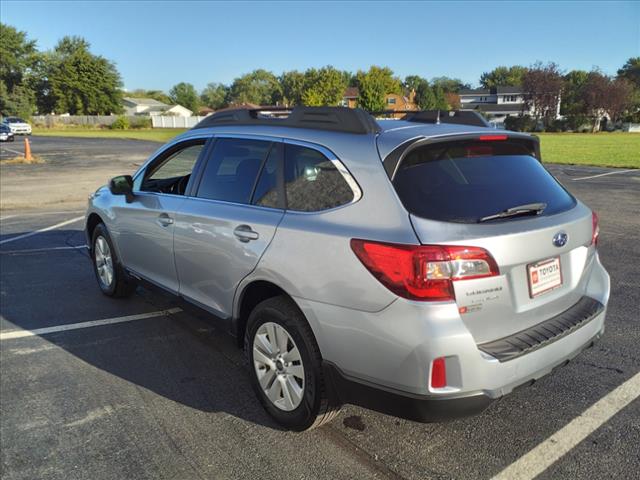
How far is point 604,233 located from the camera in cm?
809

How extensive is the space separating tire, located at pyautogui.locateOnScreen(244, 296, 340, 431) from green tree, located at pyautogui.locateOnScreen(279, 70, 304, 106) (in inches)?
3535

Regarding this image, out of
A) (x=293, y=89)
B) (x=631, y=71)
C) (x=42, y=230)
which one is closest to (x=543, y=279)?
(x=42, y=230)

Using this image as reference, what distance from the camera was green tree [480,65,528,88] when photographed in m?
146

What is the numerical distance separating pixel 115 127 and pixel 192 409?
7656 centimetres

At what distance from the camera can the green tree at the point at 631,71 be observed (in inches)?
4213

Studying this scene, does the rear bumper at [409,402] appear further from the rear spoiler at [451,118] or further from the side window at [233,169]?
the rear spoiler at [451,118]

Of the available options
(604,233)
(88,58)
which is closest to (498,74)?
(88,58)

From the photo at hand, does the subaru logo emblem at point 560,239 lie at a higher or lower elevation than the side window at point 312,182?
lower

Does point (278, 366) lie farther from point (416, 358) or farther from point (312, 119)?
point (312, 119)

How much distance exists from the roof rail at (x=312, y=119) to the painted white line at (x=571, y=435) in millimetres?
1878

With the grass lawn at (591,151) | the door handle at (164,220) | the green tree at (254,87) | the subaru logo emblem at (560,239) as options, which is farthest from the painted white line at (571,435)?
the green tree at (254,87)

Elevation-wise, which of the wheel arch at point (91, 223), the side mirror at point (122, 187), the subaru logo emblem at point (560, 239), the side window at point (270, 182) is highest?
the side window at point (270, 182)

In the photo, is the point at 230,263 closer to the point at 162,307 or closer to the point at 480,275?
the point at 480,275

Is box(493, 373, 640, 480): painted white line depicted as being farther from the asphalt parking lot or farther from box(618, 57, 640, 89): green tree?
box(618, 57, 640, 89): green tree
